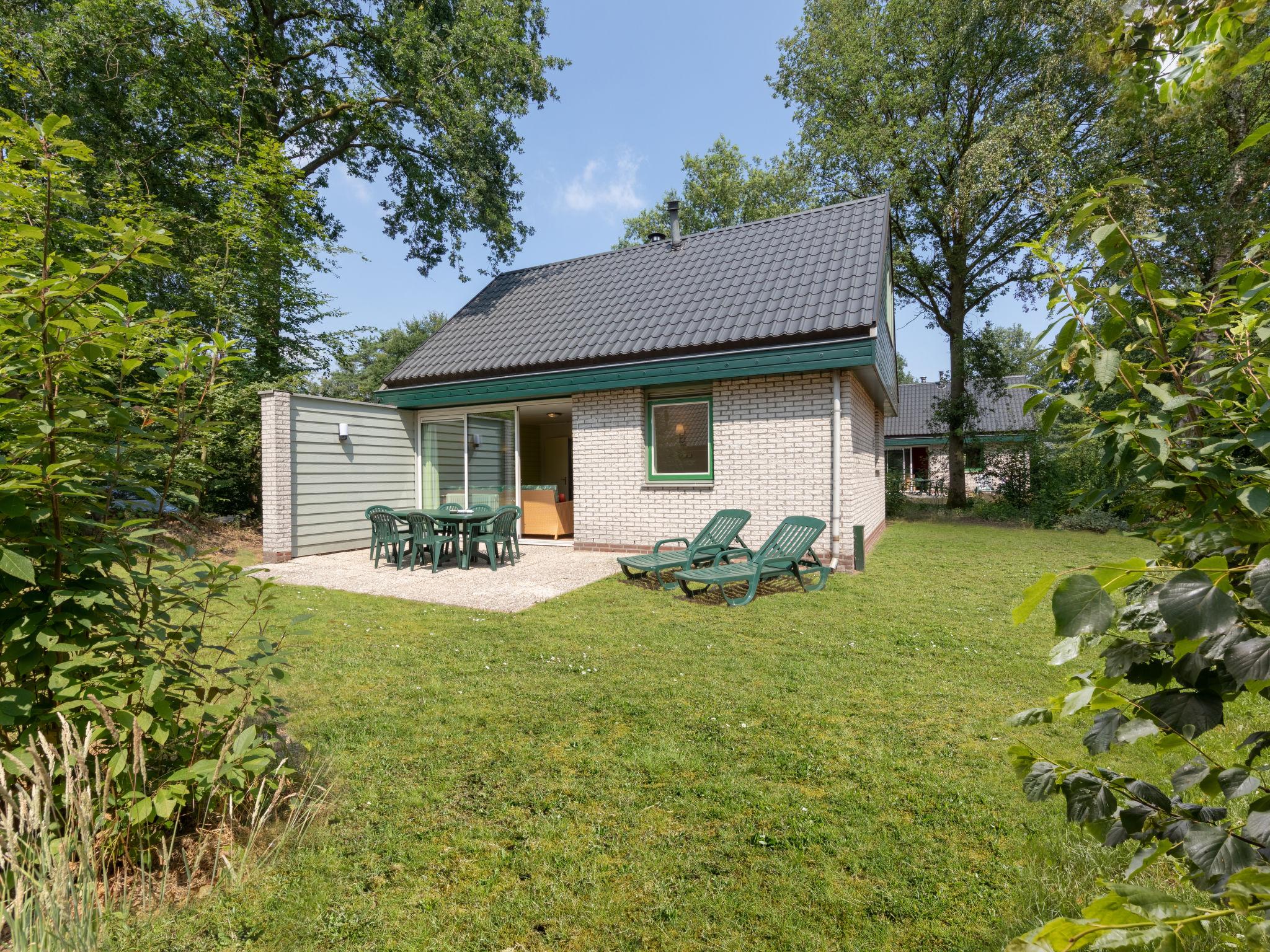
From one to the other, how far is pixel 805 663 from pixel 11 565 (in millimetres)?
4657

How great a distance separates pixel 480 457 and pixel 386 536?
3111mm

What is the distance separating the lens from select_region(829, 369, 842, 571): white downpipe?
27.0 ft

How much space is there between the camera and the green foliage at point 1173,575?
679 millimetres

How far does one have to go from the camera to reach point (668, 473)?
9.80 metres

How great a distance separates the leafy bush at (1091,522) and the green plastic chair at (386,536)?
1488 centimetres

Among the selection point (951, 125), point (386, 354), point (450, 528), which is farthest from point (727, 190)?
point (386, 354)

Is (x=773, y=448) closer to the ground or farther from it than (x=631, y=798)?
farther from it

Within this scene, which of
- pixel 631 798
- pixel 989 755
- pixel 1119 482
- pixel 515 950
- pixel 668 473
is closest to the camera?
pixel 1119 482

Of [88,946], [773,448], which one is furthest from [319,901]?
[773,448]

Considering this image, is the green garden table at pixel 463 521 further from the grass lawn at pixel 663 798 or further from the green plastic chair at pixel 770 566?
the green plastic chair at pixel 770 566

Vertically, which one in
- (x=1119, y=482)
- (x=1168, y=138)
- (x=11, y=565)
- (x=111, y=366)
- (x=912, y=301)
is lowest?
(x=11, y=565)

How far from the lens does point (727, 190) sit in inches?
1142

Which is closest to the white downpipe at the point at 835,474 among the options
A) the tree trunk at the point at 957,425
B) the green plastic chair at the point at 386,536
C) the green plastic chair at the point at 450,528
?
the green plastic chair at the point at 450,528

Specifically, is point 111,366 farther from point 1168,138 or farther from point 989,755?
point 1168,138
